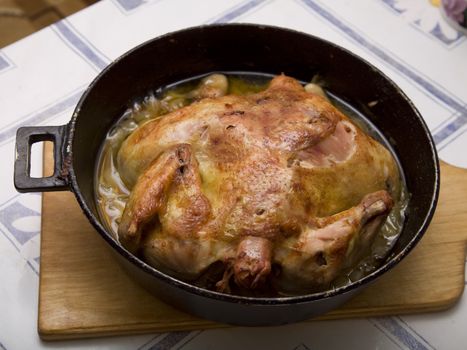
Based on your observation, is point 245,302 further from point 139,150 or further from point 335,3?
point 335,3

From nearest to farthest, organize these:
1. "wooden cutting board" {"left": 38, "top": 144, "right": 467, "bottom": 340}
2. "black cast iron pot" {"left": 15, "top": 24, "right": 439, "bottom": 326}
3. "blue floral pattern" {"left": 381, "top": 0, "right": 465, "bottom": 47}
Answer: "black cast iron pot" {"left": 15, "top": 24, "right": 439, "bottom": 326} < "wooden cutting board" {"left": 38, "top": 144, "right": 467, "bottom": 340} < "blue floral pattern" {"left": 381, "top": 0, "right": 465, "bottom": 47}

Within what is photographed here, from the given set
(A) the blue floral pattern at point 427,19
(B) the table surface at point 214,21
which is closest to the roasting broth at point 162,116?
(B) the table surface at point 214,21

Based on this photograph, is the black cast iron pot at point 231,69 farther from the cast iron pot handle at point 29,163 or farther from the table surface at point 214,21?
the table surface at point 214,21

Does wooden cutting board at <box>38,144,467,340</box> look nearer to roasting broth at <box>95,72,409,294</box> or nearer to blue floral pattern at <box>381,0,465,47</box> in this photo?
roasting broth at <box>95,72,409,294</box>

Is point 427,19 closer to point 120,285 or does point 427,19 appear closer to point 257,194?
point 257,194

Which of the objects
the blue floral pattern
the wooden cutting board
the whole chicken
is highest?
the blue floral pattern

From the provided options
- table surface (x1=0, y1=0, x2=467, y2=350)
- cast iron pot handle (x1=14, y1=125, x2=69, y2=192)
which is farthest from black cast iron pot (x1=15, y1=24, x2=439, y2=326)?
table surface (x1=0, y1=0, x2=467, y2=350)

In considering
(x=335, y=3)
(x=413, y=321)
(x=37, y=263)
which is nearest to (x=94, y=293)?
(x=37, y=263)
